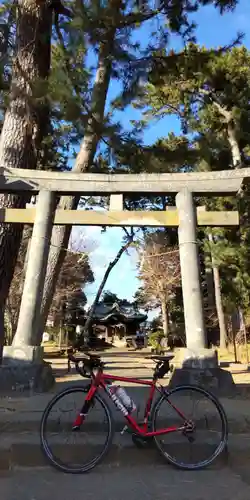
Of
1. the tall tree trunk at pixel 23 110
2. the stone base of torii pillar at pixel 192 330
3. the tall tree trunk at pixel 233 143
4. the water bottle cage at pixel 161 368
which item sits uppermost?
the tall tree trunk at pixel 233 143

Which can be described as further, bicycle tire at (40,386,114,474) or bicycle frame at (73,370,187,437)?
bicycle frame at (73,370,187,437)

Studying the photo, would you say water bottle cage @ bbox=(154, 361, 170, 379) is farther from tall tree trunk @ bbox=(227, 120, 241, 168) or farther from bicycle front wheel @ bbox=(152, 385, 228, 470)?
tall tree trunk @ bbox=(227, 120, 241, 168)

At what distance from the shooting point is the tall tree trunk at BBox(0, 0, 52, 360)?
654 centimetres

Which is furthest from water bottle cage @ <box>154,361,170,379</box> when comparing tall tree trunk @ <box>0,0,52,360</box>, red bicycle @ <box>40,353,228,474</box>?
tall tree trunk @ <box>0,0,52,360</box>

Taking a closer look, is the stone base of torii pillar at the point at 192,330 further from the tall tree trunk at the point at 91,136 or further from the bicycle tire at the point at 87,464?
the bicycle tire at the point at 87,464

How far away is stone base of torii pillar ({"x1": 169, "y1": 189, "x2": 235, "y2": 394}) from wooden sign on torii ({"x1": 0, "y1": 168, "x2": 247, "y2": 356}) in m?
0.01

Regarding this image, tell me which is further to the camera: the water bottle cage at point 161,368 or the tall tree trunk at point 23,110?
the tall tree trunk at point 23,110

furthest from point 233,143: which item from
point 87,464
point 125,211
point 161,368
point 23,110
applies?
point 87,464

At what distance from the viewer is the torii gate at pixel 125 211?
6531mm

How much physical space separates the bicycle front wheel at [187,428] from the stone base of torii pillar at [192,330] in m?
2.15

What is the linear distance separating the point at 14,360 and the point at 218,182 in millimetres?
4105

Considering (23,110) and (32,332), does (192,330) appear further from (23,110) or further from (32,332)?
(23,110)

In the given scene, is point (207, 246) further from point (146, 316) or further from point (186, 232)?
point (146, 316)

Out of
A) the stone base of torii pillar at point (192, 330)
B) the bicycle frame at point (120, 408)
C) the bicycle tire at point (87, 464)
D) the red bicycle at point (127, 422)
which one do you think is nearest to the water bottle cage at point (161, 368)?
the red bicycle at point (127, 422)
